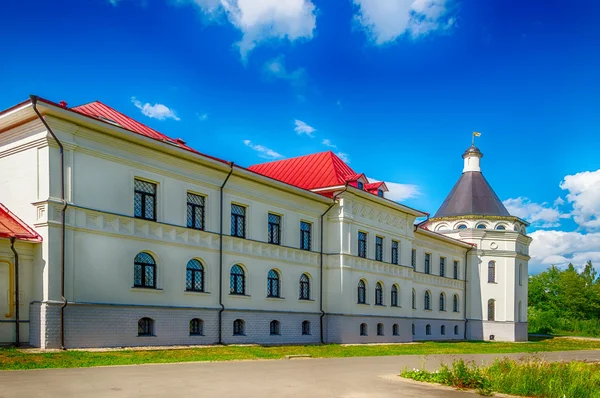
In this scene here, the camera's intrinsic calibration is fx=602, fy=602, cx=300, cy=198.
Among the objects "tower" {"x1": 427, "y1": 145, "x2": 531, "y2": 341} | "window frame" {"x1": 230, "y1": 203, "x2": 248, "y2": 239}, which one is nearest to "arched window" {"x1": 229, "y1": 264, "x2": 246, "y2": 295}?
"window frame" {"x1": 230, "y1": 203, "x2": 248, "y2": 239}

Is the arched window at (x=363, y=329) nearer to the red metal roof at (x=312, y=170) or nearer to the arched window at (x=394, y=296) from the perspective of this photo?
the arched window at (x=394, y=296)

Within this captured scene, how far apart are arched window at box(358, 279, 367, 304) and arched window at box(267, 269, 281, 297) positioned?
19.5ft

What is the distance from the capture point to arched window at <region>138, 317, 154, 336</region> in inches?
829

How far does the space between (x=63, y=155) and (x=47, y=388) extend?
977 centimetres

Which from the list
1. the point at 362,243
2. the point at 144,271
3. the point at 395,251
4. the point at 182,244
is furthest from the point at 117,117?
the point at 395,251

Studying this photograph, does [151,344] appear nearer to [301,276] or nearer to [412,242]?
[301,276]

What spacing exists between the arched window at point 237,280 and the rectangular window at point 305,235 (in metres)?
4.54

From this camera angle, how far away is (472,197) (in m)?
48.0

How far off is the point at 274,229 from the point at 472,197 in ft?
82.2

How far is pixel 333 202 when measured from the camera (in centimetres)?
3048

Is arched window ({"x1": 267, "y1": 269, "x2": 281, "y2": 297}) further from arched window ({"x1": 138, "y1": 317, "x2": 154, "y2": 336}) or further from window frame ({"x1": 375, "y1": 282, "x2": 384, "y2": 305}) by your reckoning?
window frame ({"x1": 375, "y1": 282, "x2": 384, "y2": 305})

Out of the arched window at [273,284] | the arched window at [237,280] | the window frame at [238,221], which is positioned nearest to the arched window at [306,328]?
the arched window at [273,284]

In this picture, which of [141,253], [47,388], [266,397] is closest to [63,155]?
[141,253]

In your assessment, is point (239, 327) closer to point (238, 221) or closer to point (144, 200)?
point (238, 221)
